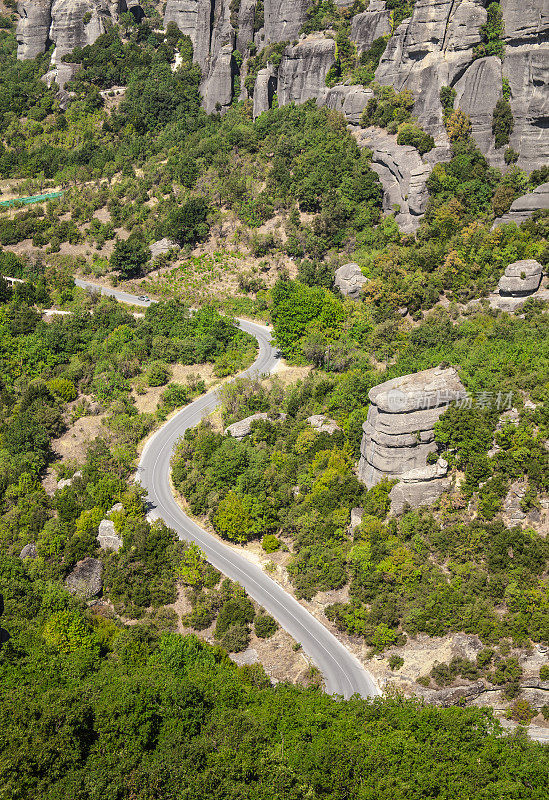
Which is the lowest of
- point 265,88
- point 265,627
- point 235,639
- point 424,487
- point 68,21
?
point 235,639

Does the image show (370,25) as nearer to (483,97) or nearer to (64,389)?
(483,97)

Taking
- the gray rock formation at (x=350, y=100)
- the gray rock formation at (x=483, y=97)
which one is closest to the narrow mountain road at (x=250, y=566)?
the gray rock formation at (x=483, y=97)

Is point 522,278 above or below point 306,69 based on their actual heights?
below

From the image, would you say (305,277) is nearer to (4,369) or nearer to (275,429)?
Answer: (275,429)

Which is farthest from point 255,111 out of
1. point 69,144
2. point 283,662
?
point 283,662

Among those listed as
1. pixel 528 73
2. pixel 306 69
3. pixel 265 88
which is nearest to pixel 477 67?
pixel 528 73

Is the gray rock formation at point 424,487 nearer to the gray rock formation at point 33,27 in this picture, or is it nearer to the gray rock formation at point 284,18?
the gray rock formation at point 284,18

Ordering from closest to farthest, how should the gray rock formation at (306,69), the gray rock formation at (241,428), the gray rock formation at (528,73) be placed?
1. the gray rock formation at (241,428)
2. the gray rock formation at (528,73)
3. the gray rock formation at (306,69)
